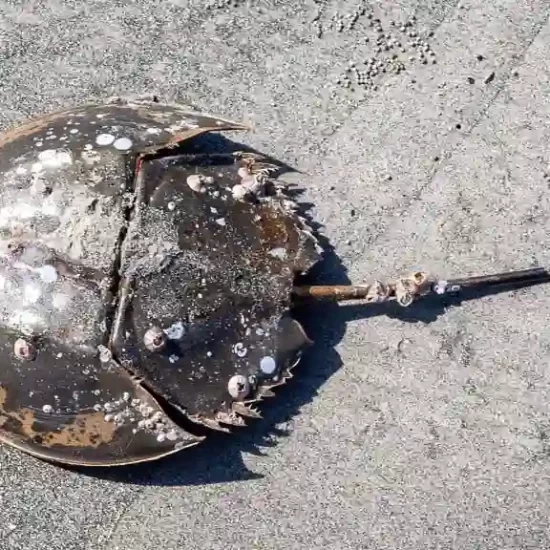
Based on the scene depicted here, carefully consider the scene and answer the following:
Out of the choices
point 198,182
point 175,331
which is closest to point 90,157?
point 198,182

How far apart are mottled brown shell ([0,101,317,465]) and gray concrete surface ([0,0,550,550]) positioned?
415 millimetres

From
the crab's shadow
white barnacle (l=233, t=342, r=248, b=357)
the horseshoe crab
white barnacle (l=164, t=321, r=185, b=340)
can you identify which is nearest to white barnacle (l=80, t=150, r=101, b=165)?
the horseshoe crab

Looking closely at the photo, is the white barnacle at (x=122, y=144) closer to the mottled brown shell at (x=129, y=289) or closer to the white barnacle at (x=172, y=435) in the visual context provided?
the mottled brown shell at (x=129, y=289)

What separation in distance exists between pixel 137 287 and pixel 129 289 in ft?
0.13

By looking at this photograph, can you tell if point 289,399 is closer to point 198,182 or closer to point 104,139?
point 198,182

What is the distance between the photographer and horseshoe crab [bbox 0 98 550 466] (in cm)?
346

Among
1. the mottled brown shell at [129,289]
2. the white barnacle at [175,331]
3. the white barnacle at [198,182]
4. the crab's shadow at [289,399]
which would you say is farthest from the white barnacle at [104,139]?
the white barnacle at [175,331]

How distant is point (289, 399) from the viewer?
4047 mm

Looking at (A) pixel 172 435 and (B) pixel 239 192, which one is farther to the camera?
(B) pixel 239 192

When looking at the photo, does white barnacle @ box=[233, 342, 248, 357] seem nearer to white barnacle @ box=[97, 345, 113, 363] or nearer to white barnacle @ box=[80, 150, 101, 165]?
white barnacle @ box=[97, 345, 113, 363]

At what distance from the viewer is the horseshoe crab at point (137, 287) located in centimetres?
346

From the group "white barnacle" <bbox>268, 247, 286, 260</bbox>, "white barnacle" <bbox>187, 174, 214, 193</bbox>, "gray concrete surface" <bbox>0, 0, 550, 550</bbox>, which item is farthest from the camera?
"gray concrete surface" <bbox>0, 0, 550, 550</bbox>

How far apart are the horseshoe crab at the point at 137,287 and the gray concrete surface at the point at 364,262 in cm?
35

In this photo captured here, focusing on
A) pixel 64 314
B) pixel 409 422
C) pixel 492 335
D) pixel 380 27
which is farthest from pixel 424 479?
pixel 380 27
